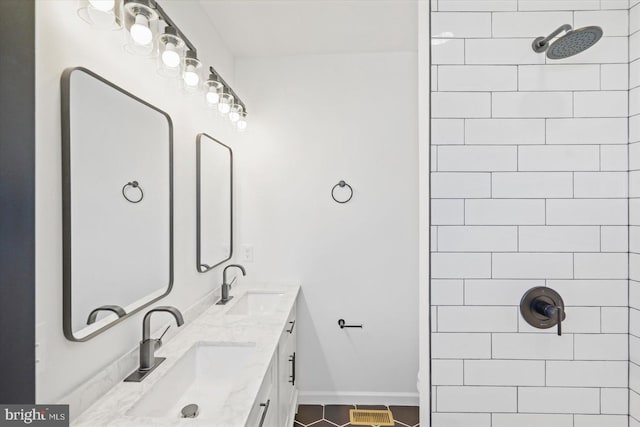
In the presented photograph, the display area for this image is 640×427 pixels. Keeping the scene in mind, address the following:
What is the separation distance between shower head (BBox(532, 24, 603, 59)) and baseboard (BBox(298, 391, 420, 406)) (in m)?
2.31

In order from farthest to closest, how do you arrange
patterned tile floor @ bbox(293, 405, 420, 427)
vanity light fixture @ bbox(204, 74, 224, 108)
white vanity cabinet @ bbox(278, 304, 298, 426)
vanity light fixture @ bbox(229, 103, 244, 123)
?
1. patterned tile floor @ bbox(293, 405, 420, 427)
2. vanity light fixture @ bbox(229, 103, 244, 123)
3. vanity light fixture @ bbox(204, 74, 224, 108)
4. white vanity cabinet @ bbox(278, 304, 298, 426)

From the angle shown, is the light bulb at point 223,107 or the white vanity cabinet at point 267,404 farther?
the light bulb at point 223,107

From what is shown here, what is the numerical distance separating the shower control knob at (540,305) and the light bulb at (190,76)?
61.5 inches

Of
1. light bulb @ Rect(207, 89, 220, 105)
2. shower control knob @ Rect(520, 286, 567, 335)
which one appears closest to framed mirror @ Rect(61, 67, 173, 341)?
light bulb @ Rect(207, 89, 220, 105)

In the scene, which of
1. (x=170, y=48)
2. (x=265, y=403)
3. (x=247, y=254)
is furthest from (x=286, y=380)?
(x=170, y=48)

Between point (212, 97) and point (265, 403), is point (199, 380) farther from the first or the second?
point (212, 97)

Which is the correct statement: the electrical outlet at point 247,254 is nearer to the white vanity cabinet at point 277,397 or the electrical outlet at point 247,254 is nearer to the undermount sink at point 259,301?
the undermount sink at point 259,301

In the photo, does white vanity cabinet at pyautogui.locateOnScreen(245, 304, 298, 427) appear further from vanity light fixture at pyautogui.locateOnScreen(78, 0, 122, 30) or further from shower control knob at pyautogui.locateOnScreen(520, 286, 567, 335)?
vanity light fixture at pyautogui.locateOnScreen(78, 0, 122, 30)

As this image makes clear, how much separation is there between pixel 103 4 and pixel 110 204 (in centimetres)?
60

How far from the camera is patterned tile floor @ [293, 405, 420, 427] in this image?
2219 mm

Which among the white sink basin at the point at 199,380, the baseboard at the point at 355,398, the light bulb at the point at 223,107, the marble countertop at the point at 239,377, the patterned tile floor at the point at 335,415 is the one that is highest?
the light bulb at the point at 223,107

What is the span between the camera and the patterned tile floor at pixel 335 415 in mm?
2219

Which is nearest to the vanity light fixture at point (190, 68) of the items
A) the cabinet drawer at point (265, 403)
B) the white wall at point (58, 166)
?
the white wall at point (58, 166)

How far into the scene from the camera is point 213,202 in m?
2.01
